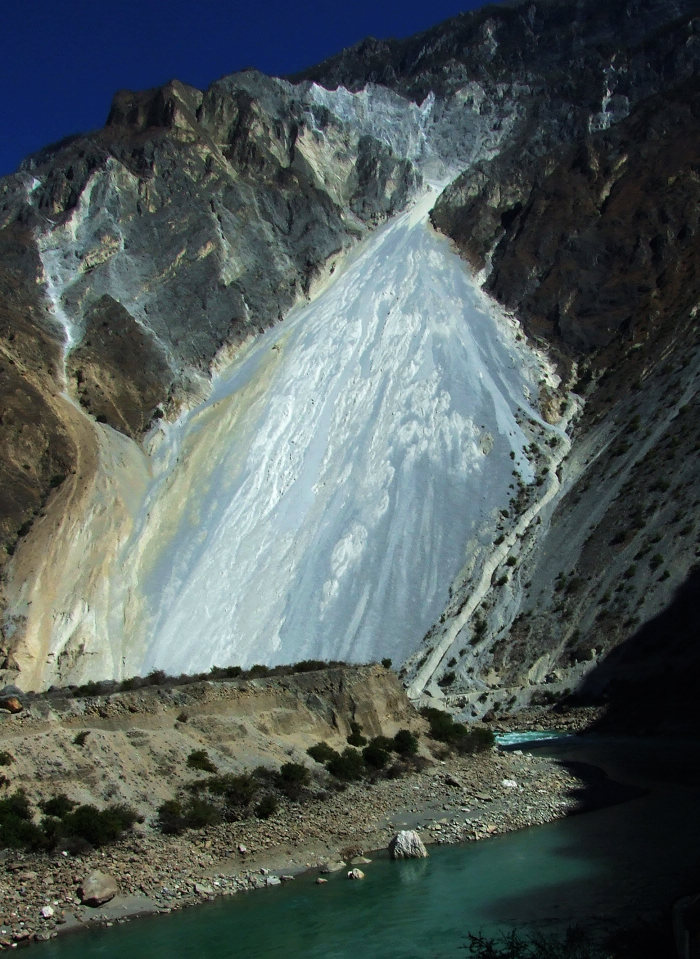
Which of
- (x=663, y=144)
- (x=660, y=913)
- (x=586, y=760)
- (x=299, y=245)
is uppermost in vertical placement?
(x=663, y=144)

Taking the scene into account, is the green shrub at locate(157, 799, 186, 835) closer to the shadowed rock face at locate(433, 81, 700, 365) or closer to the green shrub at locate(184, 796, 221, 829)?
the green shrub at locate(184, 796, 221, 829)

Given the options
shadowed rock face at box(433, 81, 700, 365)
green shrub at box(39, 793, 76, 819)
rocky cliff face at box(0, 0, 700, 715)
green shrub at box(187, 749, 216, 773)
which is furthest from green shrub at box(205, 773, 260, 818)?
shadowed rock face at box(433, 81, 700, 365)

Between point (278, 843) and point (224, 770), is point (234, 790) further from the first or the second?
point (278, 843)

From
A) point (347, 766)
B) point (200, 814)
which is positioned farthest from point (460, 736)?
point (200, 814)

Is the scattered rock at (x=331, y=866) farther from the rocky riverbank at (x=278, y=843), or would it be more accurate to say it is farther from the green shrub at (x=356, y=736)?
the green shrub at (x=356, y=736)

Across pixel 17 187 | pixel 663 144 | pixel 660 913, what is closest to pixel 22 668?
pixel 660 913

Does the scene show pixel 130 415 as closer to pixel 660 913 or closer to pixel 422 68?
pixel 660 913
